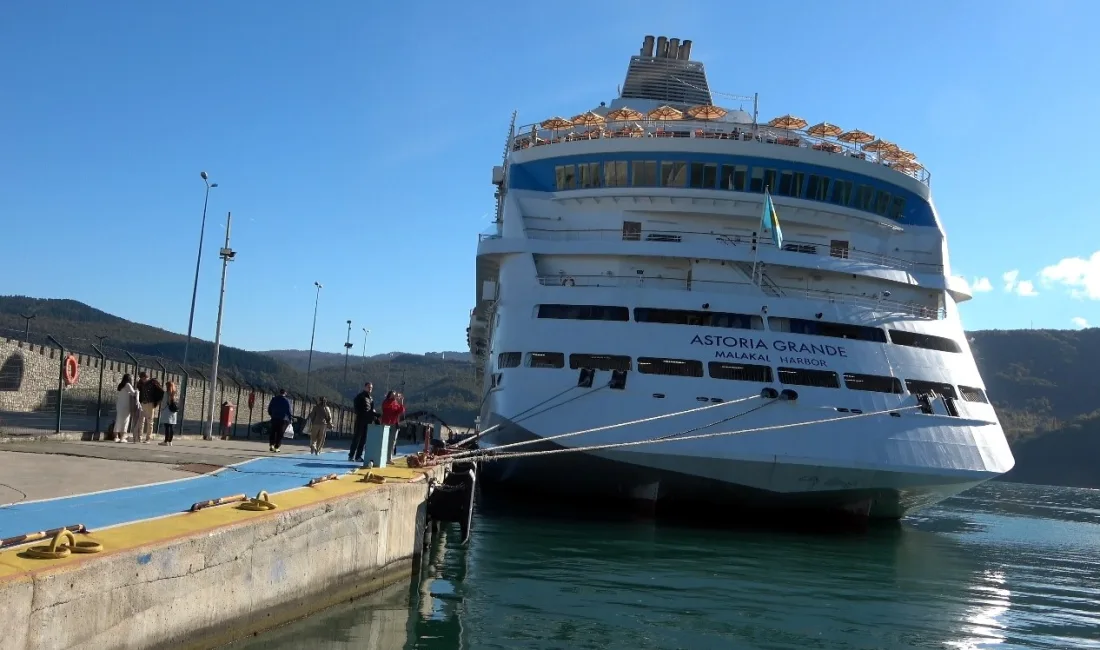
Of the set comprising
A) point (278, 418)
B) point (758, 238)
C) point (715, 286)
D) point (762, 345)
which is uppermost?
point (758, 238)

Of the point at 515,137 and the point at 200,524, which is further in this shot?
the point at 515,137

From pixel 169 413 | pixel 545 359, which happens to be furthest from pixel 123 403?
pixel 545 359

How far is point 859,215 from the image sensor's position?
2508cm

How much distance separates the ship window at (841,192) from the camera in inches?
987

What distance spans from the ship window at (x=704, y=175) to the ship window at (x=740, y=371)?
600cm

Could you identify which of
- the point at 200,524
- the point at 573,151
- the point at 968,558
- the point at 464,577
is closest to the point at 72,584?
the point at 200,524

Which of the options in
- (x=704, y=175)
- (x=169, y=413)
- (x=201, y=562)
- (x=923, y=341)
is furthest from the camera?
(x=704, y=175)

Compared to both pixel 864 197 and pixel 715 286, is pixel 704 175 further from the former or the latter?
pixel 864 197

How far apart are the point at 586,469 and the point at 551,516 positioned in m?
1.81

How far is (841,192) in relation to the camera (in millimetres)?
25109

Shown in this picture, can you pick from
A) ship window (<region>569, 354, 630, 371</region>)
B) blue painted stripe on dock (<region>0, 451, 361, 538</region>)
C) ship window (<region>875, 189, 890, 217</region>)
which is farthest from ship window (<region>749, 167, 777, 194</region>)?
blue painted stripe on dock (<region>0, 451, 361, 538</region>)

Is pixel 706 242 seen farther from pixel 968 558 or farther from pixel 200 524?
pixel 200 524

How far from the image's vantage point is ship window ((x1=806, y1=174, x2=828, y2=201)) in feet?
81.3

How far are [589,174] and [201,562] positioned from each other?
737 inches
